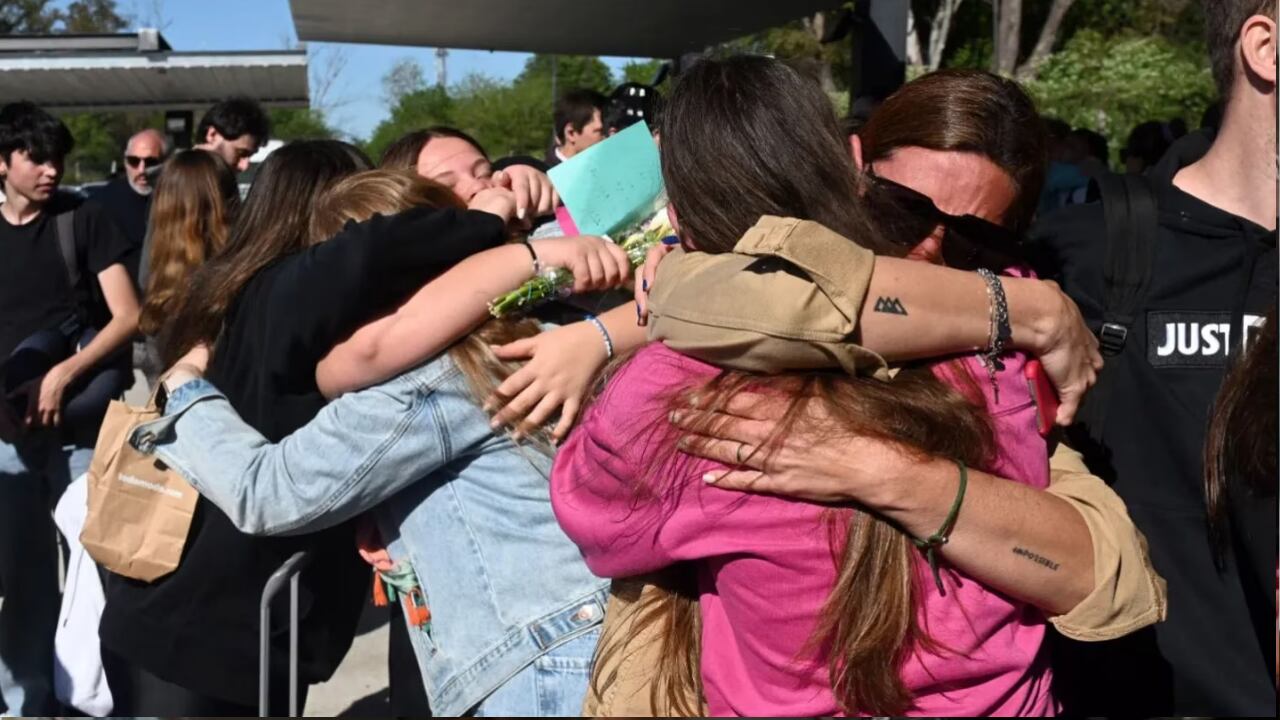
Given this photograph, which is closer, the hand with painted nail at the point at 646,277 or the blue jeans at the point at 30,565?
the hand with painted nail at the point at 646,277

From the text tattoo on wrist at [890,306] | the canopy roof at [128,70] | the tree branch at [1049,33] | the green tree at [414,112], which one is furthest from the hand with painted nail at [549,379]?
the green tree at [414,112]

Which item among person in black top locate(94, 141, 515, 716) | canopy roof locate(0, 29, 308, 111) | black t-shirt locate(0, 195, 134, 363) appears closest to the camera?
person in black top locate(94, 141, 515, 716)

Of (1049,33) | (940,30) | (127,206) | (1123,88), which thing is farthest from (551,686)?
(940,30)

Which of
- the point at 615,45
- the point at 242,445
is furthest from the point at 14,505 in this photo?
the point at 615,45

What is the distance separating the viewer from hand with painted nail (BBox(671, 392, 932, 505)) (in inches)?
56.3

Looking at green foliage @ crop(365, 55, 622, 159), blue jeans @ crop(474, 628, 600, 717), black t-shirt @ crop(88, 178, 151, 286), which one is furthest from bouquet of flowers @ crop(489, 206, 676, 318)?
green foliage @ crop(365, 55, 622, 159)

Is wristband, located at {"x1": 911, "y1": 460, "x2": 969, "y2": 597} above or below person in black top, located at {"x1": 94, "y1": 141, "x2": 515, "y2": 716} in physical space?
above

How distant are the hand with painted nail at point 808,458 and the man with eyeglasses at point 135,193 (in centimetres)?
384

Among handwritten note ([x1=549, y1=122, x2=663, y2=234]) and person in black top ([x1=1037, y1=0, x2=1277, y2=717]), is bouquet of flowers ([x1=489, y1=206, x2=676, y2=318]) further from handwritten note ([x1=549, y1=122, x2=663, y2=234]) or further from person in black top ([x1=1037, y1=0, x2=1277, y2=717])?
person in black top ([x1=1037, y1=0, x2=1277, y2=717])

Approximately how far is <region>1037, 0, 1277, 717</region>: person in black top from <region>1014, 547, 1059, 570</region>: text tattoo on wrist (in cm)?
61

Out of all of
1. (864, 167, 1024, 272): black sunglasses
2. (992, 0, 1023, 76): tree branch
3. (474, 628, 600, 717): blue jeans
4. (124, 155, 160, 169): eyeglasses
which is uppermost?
(864, 167, 1024, 272): black sunglasses

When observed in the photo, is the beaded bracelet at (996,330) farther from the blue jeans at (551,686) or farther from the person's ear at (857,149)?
the blue jeans at (551,686)

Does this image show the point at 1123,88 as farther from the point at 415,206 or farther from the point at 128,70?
the point at 415,206

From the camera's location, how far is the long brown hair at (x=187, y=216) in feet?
12.8
